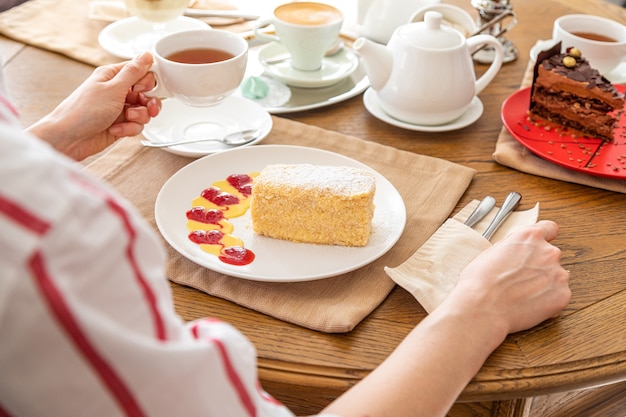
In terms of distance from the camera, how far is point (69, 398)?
20.3 inches

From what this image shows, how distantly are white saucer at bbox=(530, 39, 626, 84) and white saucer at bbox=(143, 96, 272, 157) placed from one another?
74 centimetres

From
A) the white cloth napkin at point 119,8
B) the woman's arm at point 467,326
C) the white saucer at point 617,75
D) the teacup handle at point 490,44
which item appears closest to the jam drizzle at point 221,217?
the woman's arm at point 467,326

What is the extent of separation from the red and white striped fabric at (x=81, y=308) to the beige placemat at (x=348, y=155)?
0.46 metres

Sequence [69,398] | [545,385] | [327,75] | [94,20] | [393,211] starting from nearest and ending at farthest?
[69,398] → [545,385] → [393,211] → [327,75] → [94,20]

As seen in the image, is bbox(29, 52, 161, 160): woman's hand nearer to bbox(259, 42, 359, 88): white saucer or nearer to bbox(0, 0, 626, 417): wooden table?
bbox(0, 0, 626, 417): wooden table

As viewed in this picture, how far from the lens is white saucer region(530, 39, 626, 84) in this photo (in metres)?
1.79

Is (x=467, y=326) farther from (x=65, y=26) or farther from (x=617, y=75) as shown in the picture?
(x=65, y=26)

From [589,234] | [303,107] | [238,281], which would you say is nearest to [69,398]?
[238,281]

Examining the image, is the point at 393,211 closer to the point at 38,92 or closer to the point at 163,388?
the point at 163,388

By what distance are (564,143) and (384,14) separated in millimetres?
648

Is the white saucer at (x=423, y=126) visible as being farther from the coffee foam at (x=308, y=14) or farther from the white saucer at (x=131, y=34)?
the white saucer at (x=131, y=34)

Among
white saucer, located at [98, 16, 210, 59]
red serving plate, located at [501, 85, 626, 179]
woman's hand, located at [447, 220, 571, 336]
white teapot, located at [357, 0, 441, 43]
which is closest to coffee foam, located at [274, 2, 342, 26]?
white teapot, located at [357, 0, 441, 43]

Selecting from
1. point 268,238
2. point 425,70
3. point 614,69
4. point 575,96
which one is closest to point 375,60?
point 425,70

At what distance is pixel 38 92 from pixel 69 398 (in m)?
1.26
